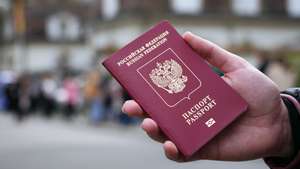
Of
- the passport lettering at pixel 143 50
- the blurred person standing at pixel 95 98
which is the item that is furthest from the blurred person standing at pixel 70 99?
the passport lettering at pixel 143 50

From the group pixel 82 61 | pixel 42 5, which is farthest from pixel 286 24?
pixel 42 5

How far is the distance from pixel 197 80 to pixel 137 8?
2374 centimetres

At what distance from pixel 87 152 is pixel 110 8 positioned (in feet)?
60.9

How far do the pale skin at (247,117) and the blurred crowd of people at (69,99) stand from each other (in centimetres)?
1334

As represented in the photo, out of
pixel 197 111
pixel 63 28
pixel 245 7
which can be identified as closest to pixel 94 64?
pixel 245 7

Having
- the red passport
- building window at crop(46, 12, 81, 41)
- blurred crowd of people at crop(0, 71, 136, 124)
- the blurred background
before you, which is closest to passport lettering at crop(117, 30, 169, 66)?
the red passport

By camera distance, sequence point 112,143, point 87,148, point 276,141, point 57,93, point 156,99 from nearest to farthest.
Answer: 1. point 156,99
2. point 276,141
3. point 87,148
4. point 112,143
5. point 57,93

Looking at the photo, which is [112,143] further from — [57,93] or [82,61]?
[82,61]

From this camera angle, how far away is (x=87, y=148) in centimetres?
1187

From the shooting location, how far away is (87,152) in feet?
36.6

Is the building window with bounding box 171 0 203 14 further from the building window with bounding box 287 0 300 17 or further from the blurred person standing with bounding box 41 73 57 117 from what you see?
the blurred person standing with bounding box 41 73 57 117

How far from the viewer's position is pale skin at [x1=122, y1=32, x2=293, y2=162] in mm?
2463

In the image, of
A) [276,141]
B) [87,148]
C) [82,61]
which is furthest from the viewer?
[82,61]

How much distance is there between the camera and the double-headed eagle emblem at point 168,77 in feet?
7.79
